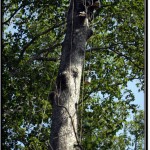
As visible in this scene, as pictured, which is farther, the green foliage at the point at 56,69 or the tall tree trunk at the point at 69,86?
the green foliage at the point at 56,69

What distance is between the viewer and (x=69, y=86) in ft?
11.8

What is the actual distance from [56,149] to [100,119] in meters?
5.31

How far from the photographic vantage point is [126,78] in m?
8.70

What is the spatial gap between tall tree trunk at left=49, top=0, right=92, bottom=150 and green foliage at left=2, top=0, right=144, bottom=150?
2.80m

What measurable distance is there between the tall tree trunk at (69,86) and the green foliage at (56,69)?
9.20 feet

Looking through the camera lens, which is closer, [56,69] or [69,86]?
[69,86]

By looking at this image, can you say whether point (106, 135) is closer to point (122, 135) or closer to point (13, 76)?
point (122, 135)

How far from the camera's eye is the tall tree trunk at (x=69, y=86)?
333cm

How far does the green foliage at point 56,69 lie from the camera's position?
23.7ft

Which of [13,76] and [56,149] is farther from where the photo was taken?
[13,76]

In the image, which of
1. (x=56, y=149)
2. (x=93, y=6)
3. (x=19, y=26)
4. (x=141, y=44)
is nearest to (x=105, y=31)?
(x=141, y=44)

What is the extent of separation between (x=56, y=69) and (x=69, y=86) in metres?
4.66

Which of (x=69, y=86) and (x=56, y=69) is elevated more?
(x=56, y=69)

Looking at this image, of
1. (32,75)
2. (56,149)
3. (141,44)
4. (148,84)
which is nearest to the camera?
(56,149)
